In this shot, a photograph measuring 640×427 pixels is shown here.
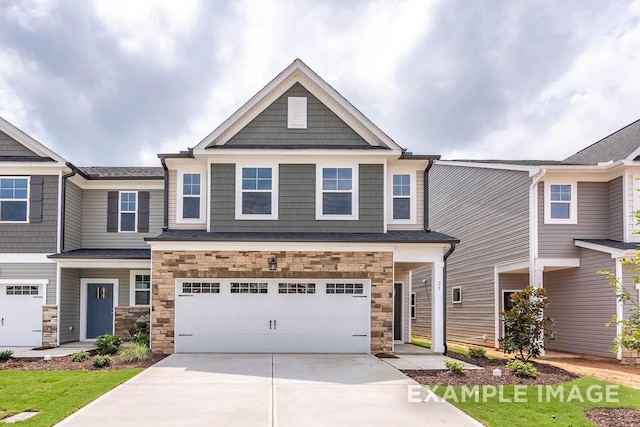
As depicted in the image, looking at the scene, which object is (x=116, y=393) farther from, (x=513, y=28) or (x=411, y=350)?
(x=513, y=28)

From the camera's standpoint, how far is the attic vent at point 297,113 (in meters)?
15.6

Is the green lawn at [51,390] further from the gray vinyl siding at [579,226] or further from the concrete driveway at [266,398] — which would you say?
the gray vinyl siding at [579,226]

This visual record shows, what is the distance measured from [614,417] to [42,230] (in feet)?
51.5

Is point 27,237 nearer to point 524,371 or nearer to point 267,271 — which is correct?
point 267,271

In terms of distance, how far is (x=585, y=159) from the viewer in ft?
61.0

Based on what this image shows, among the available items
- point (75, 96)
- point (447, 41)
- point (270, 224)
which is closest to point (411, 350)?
point (270, 224)

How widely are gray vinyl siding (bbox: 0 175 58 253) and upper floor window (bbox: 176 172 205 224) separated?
4000 millimetres

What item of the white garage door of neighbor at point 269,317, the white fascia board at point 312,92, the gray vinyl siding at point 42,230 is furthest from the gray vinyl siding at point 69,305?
the white fascia board at point 312,92

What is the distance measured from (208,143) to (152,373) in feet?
22.3

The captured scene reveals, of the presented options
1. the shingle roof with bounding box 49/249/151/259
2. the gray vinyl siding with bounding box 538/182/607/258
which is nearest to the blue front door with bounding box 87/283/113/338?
the shingle roof with bounding box 49/249/151/259

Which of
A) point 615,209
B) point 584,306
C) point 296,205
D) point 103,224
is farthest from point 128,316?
point 615,209

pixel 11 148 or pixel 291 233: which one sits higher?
pixel 11 148

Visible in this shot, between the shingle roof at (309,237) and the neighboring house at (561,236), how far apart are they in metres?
3.60

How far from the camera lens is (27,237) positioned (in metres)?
16.3
